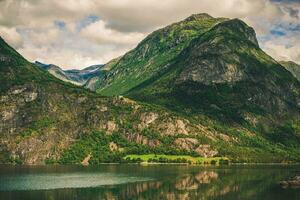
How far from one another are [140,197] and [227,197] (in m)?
33.6

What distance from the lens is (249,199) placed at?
191 metres

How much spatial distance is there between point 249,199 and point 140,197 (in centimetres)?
4157

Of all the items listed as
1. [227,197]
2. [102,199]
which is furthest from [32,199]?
[227,197]

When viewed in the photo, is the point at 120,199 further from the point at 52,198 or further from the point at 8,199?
the point at 8,199

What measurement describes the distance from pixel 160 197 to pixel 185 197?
31.7ft

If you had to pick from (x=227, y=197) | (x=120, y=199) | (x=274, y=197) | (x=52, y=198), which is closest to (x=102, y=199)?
(x=120, y=199)

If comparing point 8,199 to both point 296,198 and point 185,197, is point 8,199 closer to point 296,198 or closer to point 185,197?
point 185,197

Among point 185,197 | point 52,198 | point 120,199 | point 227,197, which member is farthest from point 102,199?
point 227,197

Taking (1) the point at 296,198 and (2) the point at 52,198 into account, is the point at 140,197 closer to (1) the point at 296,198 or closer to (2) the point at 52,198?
(2) the point at 52,198

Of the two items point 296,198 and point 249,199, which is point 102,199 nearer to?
point 249,199

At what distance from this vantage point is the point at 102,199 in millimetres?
192250

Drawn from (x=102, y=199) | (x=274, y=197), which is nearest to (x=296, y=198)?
(x=274, y=197)

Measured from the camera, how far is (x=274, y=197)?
197750 mm

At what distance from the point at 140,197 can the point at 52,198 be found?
110 feet
